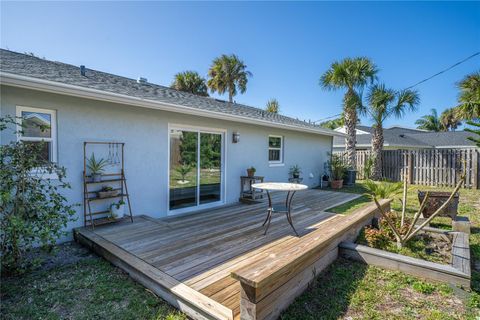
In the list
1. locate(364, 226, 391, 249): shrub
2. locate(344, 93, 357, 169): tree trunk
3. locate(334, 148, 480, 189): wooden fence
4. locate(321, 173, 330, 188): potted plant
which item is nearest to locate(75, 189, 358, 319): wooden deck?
locate(364, 226, 391, 249): shrub

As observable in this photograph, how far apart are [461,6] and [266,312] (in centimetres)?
1117

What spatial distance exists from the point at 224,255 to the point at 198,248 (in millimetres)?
483

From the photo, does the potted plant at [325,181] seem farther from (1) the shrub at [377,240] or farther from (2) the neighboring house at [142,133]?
(1) the shrub at [377,240]

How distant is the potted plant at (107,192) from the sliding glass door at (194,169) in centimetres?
134

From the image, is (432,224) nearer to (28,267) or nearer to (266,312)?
(266,312)

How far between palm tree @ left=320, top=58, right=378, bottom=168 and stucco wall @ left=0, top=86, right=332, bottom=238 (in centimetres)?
654

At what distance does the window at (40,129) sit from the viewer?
3.87 m

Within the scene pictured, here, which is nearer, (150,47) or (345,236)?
(345,236)

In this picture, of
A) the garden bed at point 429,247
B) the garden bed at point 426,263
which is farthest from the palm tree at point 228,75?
the garden bed at point 426,263

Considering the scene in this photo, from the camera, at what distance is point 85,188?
4.39m

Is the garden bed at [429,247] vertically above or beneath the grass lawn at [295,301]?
above

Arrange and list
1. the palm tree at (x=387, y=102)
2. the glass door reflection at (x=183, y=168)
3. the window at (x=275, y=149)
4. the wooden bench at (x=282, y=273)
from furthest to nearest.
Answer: the palm tree at (x=387, y=102), the window at (x=275, y=149), the glass door reflection at (x=183, y=168), the wooden bench at (x=282, y=273)

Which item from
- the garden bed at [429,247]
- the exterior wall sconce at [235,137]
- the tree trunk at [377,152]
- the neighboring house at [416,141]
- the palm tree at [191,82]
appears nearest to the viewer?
the garden bed at [429,247]

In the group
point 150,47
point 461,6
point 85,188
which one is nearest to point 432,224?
point 85,188
